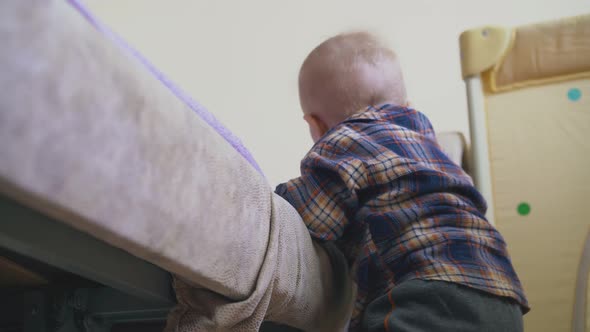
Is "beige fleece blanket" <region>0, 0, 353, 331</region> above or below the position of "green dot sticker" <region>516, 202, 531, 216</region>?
above

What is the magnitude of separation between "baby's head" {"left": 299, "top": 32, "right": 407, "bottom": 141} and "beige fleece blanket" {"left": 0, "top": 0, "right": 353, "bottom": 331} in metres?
0.51

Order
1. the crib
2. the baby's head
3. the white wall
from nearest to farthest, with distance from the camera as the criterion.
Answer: the baby's head, the crib, the white wall

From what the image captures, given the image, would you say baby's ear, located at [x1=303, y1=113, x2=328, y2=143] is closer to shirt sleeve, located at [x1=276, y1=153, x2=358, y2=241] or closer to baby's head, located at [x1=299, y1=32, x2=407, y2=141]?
Answer: baby's head, located at [x1=299, y1=32, x2=407, y2=141]

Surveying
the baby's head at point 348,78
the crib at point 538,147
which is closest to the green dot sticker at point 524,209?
the crib at point 538,147

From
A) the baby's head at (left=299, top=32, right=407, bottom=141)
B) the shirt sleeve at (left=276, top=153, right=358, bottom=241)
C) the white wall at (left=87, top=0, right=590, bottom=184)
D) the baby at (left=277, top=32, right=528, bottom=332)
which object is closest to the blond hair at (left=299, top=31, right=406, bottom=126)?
the baby's head at (left=299, top=32, right=407, bottom=141)

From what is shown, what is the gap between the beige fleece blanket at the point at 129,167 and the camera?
0.21m

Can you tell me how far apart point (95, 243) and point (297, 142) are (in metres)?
1.38

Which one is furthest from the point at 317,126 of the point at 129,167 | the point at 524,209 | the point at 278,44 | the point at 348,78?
the point at 278,44

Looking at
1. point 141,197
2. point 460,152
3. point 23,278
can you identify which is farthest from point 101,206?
point 460,152

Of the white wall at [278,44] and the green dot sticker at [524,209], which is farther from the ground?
the white wall at [278,44]

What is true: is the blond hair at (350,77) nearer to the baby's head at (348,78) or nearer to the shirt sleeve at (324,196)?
the baby's head at (348,78)

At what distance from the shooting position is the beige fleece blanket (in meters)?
0.21

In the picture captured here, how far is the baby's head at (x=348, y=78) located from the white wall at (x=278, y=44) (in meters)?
0.61

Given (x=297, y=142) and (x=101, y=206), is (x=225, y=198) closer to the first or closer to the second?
(x=101, y=206)
